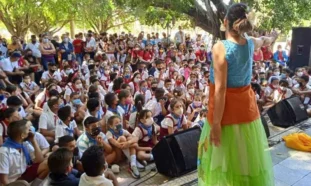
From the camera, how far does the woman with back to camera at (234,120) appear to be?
6.64 ft

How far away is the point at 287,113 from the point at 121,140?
3.01 m

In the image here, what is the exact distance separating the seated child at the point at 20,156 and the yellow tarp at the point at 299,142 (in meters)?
3.10

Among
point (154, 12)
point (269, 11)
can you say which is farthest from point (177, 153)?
point (154, 12)

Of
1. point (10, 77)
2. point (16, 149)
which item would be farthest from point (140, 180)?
point (10, 77)

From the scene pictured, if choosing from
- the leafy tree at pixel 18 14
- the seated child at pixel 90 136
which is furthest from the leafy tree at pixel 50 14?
the seated child at pixel 90 136

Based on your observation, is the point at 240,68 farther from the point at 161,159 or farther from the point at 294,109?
the point at 294,109

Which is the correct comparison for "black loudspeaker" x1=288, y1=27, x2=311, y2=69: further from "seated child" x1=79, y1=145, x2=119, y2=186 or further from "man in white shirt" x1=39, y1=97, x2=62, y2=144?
"seated child" x1=79, y1=145, x2=119, y2=186

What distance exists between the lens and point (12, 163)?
3.22 m

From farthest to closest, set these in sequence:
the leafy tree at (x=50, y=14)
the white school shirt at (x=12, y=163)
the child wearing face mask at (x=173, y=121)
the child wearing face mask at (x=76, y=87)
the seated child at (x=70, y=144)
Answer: the leafy tree at (x=50, y=14) < the child wearing face mask at (x=76, y=87) < the child wearing face mask at (x=173, y=121) < the seated child at (x=70, y=144) < the white school shirt at (x=12, y=163)

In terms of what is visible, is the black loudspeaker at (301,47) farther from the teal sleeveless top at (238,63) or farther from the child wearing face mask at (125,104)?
the teal sleeveless top at (238,63)

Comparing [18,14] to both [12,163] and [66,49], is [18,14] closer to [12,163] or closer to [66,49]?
[66,49]

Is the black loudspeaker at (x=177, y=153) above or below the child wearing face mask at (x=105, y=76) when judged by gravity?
below

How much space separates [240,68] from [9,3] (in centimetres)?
1267

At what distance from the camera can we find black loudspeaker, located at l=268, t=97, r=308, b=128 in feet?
18.2
